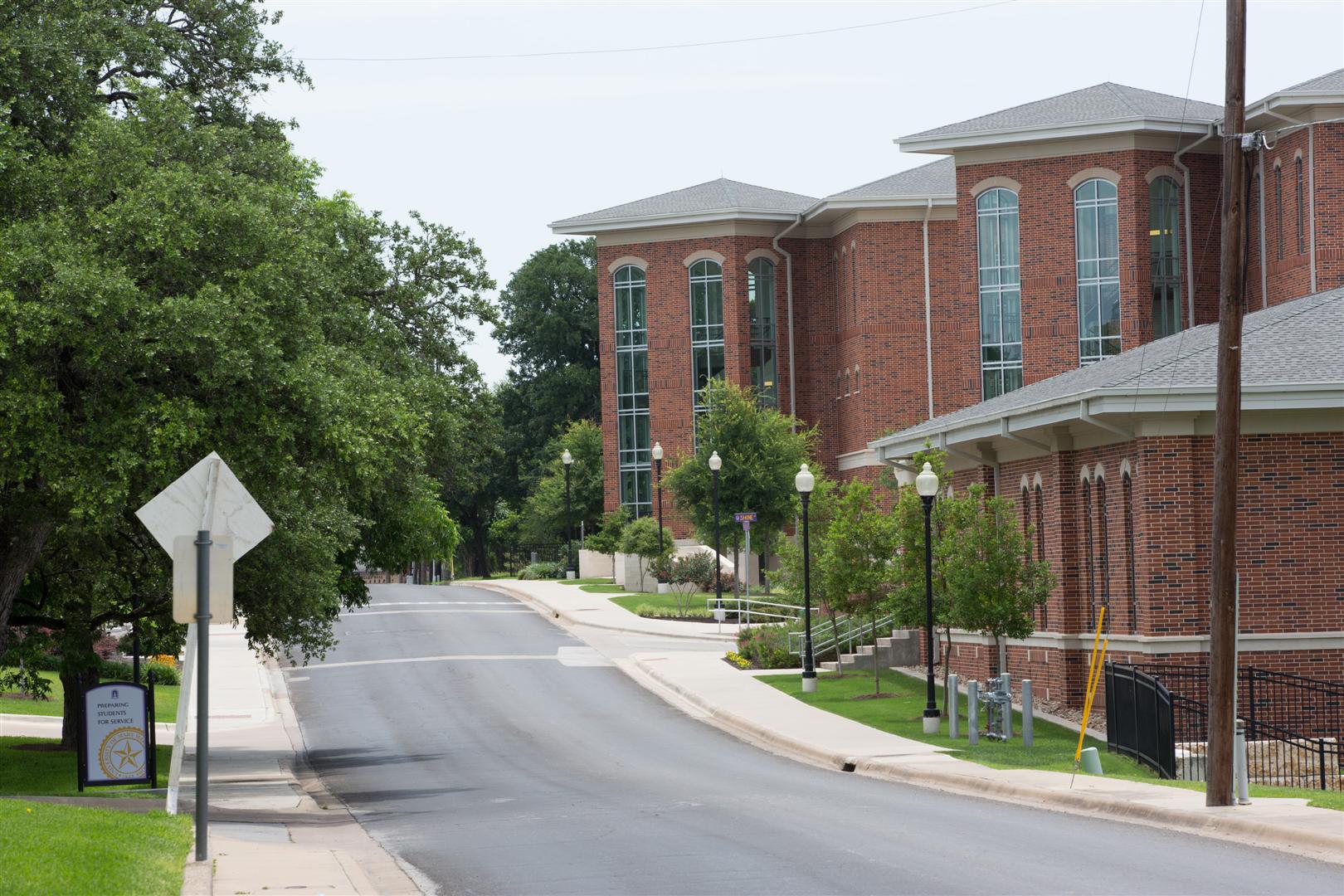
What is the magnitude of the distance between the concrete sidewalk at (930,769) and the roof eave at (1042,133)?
76.8ft

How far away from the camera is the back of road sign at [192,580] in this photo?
39.3ft

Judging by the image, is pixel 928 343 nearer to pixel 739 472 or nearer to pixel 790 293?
pixel 790 293

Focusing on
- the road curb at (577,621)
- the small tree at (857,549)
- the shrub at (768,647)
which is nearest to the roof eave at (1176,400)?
the small tree at (857,549)

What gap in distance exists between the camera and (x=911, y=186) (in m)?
65.1

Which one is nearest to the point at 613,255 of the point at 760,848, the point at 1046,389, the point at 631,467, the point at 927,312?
the point at 631,467

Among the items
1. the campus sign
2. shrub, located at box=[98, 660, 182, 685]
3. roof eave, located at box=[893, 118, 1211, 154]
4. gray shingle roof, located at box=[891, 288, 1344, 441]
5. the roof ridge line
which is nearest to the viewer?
the campus sign

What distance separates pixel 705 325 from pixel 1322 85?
29033mm

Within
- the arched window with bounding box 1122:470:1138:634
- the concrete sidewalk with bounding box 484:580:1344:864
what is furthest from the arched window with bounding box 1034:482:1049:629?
the concrete sidewalk with bounding box 484:580:1344:864

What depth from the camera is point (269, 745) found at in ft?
93.8

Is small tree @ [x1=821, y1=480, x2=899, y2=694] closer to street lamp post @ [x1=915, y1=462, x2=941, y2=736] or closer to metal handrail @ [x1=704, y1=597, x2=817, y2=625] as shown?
street lamp post @ [x1=915, y1=462, x2=941, y2=736]

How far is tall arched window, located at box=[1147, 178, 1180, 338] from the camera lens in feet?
184

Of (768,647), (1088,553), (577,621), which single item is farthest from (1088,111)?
(1088,553)

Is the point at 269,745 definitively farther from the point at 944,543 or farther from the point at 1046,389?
the point at 1046,389

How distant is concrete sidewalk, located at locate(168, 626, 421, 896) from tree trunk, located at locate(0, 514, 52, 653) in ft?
10.4
